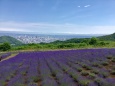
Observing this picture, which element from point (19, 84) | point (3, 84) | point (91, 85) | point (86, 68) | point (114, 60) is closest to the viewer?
point (91, 85)

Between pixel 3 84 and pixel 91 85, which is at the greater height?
pixel 91 85

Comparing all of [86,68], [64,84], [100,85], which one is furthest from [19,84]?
[86,68]

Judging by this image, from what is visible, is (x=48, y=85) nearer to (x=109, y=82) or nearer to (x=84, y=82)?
(x=84, y=82)

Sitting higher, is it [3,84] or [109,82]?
[109,82]

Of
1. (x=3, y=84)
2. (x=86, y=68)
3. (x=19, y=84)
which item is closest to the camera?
(x=19, y=84)

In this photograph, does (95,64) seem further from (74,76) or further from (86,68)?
(74,76)

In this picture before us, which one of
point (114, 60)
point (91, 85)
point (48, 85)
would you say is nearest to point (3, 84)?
point (48, 85)

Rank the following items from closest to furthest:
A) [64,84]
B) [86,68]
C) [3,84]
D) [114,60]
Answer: [64,84], [3,84], [86,68], [114,60]

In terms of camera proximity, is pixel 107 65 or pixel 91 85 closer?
pixel 91 85

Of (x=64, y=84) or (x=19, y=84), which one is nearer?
(x=64, y=84)
